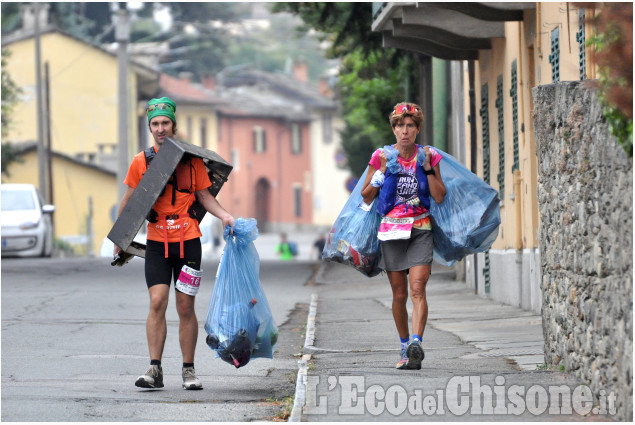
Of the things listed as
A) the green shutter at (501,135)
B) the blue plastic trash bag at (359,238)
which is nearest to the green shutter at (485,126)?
the green shutter at (501,135)

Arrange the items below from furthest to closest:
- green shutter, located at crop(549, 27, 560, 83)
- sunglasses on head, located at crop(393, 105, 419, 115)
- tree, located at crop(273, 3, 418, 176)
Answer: tree, located at crop(273, 3, 418, 176) → green shutter, located at crop(549, 27, 560, 83) → sunglasses on head, located at crop(393, 105, 419, 115)

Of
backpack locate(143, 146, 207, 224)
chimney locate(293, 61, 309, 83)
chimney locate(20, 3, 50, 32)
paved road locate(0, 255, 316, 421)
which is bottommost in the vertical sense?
paved road locate(0, 255, 316, 421)

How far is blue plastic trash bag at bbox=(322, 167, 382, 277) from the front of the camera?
959cm

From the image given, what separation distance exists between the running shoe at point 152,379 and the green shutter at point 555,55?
5.77 m

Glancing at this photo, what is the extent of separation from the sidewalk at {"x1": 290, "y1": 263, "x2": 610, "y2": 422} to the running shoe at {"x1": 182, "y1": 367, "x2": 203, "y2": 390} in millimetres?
655

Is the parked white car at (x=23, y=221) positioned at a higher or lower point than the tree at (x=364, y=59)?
lower

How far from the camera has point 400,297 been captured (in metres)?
9.48

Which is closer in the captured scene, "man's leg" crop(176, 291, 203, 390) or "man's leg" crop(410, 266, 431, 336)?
"man's leg" crop(176, 291, 203, 390)

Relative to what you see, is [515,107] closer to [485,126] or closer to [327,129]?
[485,126]

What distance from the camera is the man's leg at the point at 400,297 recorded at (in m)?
9.47

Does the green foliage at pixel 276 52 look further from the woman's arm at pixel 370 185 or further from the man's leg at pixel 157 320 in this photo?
the man's leg at pixel 157 320

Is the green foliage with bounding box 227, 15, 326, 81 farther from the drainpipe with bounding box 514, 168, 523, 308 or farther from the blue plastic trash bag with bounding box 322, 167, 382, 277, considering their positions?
→ the blue plastic trash bag with bounding box 322, 167, 382, 277

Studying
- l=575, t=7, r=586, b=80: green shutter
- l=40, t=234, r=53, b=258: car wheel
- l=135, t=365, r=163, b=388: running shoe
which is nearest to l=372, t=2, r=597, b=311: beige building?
l=575, t=7, r=586, b=80: green shutter

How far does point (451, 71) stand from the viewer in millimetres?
22953
